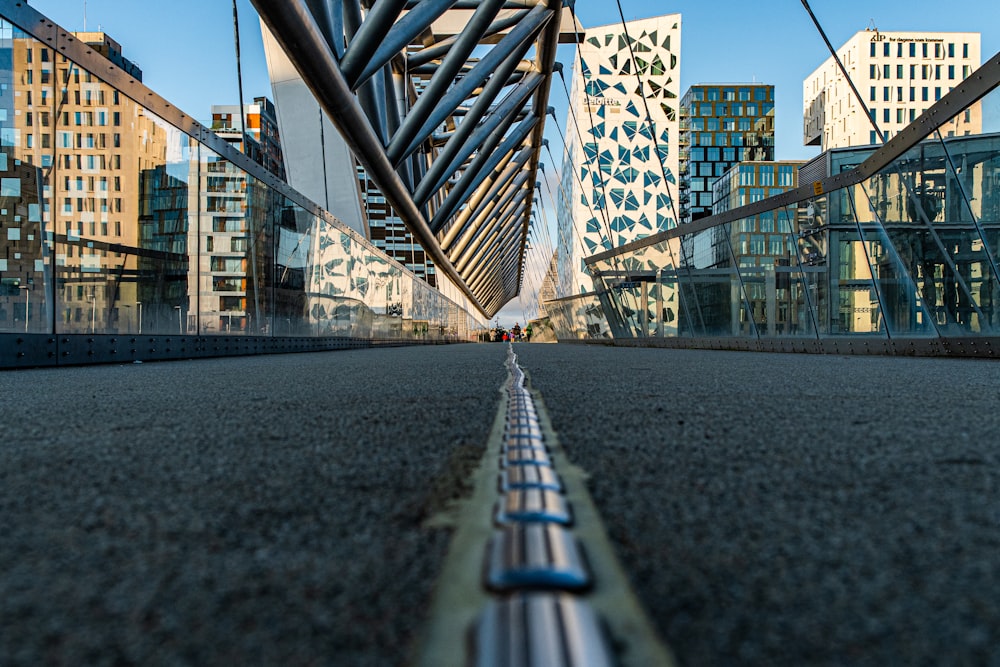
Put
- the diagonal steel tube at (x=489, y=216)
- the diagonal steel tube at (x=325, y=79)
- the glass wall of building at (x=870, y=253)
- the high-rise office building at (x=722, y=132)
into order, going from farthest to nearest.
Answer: the high-rise office building at (x=722, y=132) < the diagonal steel tube at (x=489, y=216) < the glass wall of building at (x=870, y=253) < the diagonal steel tube at (x=325, y=79)

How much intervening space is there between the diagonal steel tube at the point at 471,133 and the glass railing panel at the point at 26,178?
32.5ft

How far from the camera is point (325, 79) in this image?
937cm

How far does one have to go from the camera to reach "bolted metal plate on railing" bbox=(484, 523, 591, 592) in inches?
29.6

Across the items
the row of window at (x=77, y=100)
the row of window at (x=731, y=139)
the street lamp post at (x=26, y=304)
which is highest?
the row of window at (x=731, y=139)

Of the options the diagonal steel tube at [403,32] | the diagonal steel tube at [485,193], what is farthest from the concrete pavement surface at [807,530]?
the diagonal steel tube at [485,193]

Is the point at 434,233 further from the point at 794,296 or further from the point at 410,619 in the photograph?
the point at 410,619

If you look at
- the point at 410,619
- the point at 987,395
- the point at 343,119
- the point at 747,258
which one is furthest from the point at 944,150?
the point at 410,619

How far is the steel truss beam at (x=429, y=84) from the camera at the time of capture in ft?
29.8

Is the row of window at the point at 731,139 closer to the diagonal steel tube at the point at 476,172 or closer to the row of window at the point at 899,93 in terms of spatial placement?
the row of window at the point at 899,93

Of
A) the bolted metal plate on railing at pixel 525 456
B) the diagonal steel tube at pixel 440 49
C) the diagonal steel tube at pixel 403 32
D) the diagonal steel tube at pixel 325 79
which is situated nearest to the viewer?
the bolted metal plate on railing at pixel 525 456

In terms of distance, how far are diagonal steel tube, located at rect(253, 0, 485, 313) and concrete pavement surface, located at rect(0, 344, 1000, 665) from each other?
6.18m

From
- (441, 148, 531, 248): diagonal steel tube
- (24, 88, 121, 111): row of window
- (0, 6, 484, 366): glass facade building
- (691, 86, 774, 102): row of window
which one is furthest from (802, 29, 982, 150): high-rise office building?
(24, 88, 121, 111): row of window

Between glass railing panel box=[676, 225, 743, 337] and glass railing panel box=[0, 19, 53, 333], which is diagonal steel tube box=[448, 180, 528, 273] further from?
glass railing panel box=[0, 19, 53, 333]

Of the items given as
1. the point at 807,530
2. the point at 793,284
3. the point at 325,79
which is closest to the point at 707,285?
the point at 793,284
